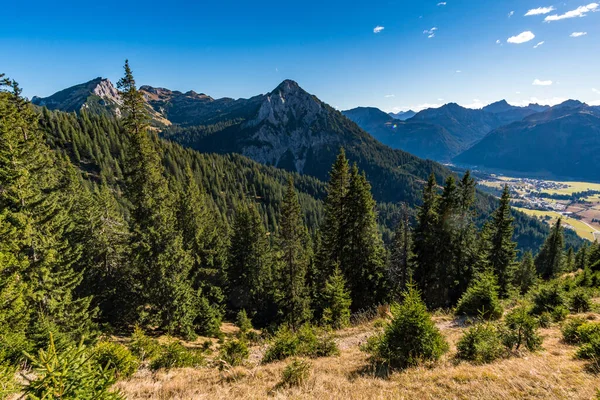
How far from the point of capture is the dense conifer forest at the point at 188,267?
11.6 metres

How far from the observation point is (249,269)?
40938 mm

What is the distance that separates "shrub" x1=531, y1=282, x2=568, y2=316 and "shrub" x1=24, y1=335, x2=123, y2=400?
21068 mm

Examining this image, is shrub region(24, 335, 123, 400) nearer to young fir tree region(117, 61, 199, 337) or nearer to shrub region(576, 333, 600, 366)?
shrub region(576, 333, 600, 366)

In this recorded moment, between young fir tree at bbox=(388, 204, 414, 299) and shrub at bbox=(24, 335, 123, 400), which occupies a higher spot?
shrub at bbox=(24, 335, 123, 400)

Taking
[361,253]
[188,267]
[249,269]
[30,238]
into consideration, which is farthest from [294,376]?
[249,269]

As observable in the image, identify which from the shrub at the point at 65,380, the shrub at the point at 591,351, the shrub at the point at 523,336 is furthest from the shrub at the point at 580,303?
the shrub at the point at 65,380

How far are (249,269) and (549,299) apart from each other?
3406cm

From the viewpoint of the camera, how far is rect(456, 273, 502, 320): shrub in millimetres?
15867

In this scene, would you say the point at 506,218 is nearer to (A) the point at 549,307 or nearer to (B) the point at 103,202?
(A) the point at 549,307

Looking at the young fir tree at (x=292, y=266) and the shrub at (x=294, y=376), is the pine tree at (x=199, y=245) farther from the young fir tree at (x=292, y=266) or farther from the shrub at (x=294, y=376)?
the shrub at (x=294, y=376)

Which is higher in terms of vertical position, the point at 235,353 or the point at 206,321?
the point at 235,353

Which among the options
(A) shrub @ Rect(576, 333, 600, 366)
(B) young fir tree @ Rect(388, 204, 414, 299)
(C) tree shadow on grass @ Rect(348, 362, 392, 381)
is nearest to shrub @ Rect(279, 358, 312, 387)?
(C) tree shadow on grass @ Rect(348, 362, 392, 381)

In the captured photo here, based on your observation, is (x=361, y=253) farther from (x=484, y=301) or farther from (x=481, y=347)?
(x=481, y=347)

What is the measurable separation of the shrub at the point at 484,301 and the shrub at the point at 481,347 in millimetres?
7485
